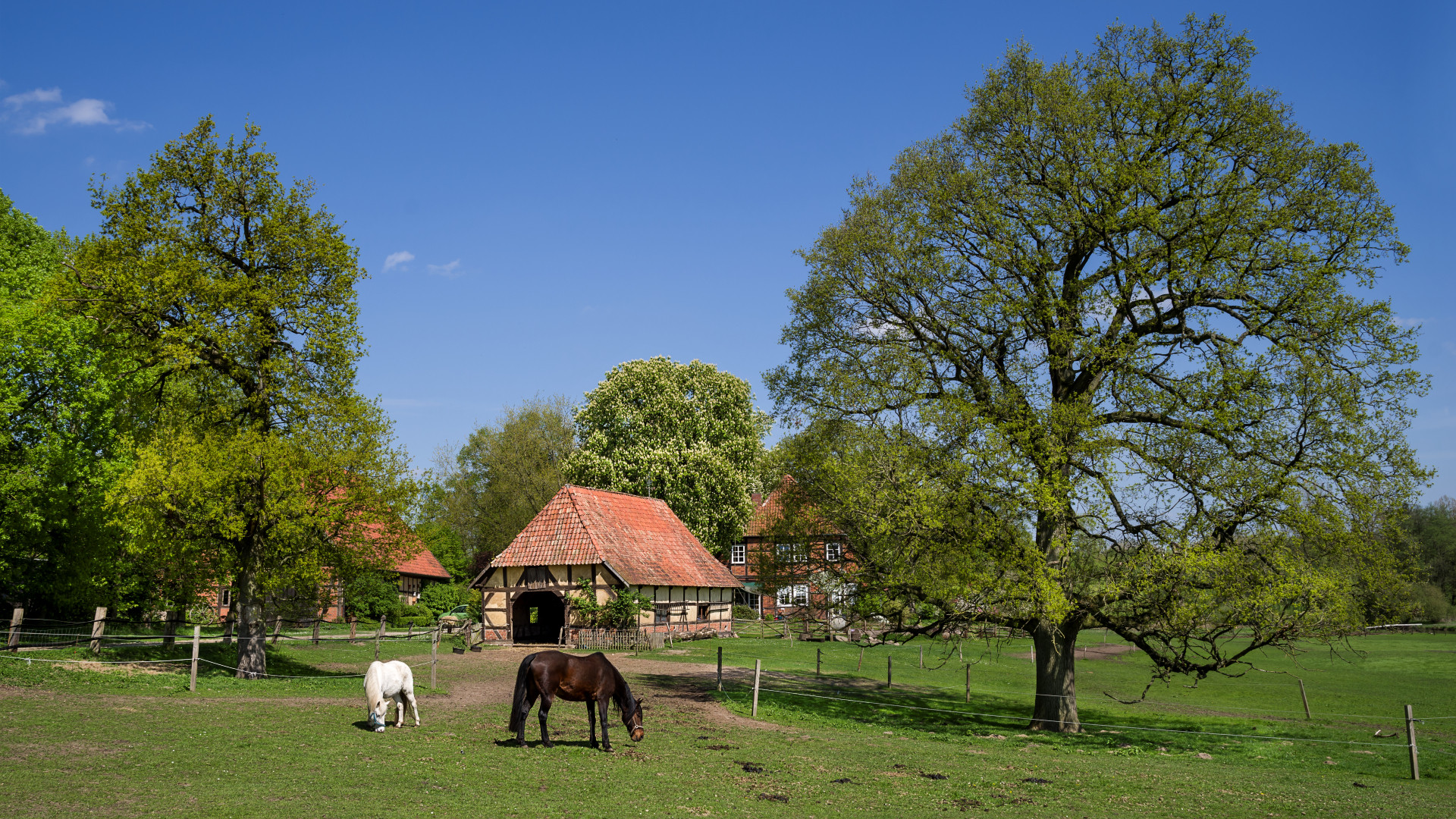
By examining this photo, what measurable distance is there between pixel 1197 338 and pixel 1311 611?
621 cm

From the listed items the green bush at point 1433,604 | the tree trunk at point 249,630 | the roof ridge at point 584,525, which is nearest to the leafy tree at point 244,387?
the tree trunk at point 249,630

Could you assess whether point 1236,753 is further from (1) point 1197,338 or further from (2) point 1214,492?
(1) point 1197,338

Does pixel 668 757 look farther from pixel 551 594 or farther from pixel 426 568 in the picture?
pixel 426 568

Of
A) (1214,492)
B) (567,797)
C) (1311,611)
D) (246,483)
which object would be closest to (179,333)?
(246,483)

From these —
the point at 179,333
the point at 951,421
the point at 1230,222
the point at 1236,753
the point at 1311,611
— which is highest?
the point at 1230,222

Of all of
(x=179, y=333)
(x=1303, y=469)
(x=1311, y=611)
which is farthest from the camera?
(x=179, y=333)

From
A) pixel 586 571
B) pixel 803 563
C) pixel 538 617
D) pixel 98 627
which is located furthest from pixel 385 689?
pixel 538 617

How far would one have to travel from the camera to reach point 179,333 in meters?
19.7

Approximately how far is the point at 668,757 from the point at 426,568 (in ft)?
154

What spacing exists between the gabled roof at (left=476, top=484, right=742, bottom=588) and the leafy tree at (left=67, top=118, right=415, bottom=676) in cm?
1412

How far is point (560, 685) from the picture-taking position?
13266 mm

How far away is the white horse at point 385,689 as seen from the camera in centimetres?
1389

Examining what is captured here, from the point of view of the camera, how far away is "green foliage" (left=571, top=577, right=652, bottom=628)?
34.8 meters

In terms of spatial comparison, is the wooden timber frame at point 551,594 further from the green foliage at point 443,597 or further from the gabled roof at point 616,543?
the green foliage at point 443,597
